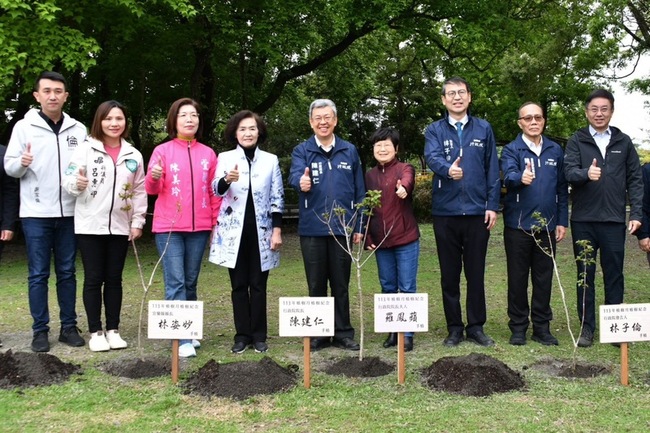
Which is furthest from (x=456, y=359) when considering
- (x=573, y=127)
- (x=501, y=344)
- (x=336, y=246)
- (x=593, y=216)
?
(x=573, y=127)

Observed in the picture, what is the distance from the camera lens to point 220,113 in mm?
20391

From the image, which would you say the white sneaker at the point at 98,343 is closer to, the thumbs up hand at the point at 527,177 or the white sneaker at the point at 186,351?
the white sneaker at the point at 186,351

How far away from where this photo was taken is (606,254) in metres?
5.26

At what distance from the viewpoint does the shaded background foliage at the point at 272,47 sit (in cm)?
1013

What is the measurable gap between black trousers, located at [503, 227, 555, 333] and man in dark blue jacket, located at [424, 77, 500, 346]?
0.31m

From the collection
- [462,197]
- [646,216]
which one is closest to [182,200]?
[462,197]

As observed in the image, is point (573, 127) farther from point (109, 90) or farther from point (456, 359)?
point (456, 359)

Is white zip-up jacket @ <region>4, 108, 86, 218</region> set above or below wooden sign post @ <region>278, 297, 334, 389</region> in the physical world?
above

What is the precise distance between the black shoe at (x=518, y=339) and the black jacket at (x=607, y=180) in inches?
44.1

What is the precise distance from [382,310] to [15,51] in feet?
24.5

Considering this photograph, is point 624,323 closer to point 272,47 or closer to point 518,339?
point 518,339

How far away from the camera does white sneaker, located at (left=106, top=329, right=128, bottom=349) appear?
5176mm

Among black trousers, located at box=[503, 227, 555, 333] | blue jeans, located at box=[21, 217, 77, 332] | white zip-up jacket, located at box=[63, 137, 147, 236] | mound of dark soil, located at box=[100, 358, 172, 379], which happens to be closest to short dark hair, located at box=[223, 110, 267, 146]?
white zip-up jacket, located at box=[63, 137, 147, 236]

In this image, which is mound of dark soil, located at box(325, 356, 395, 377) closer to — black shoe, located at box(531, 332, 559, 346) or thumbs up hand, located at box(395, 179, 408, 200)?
thumbs up hand, located at box(395, 179, 408, 200)
